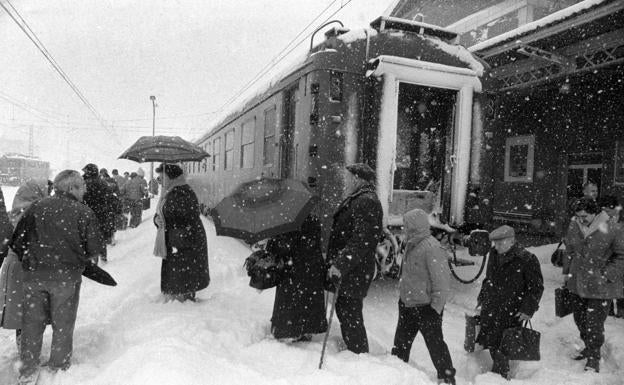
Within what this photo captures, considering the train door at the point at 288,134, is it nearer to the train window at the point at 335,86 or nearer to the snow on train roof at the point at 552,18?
the train window at the point at 335,86

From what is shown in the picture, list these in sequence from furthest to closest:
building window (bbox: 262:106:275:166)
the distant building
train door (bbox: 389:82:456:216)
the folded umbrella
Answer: the distant building → building window (bbox: 262:106:275:166) → train door (bbox: 389:82:456:216) → the folded umbrella

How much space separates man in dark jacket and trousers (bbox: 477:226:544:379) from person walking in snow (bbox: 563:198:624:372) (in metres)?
0.74

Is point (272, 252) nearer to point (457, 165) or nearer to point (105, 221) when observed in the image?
point (457, 165)

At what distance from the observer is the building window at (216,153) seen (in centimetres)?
1154

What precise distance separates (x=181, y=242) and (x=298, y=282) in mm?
1697

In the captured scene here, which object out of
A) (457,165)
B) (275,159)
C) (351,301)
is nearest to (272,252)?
(351,301)

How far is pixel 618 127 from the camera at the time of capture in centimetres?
944

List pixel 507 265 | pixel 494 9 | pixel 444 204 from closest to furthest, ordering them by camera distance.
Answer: pixel 507 265 → pixel 444 204 → pixel 494 9

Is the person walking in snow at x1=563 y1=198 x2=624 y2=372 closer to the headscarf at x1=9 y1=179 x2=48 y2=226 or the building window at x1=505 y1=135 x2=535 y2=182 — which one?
the headscarf at x1=9 y1=179 x2=48 y2=226

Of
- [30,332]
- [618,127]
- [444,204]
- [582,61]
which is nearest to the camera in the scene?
[30,332]

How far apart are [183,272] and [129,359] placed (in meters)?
1.74

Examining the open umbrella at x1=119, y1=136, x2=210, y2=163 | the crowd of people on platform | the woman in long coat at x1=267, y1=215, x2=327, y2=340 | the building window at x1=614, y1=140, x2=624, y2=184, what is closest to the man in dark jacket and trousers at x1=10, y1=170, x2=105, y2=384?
the crowd of people on platform

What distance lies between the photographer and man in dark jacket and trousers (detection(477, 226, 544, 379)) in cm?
374

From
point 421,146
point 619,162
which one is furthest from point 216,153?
point 619,162
